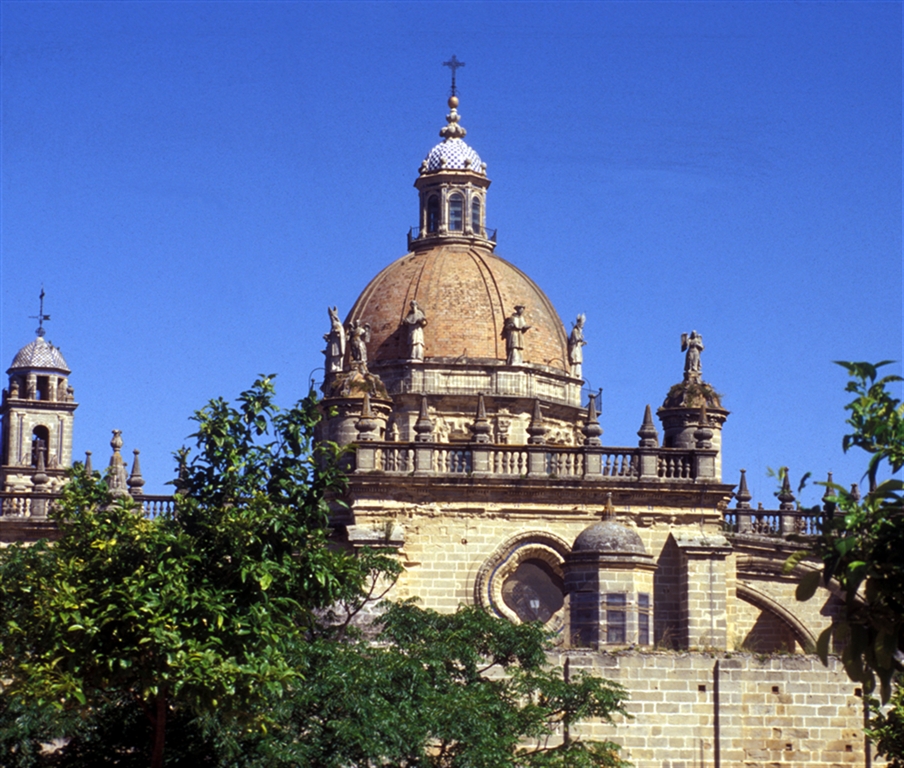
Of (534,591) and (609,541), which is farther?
(534,591)

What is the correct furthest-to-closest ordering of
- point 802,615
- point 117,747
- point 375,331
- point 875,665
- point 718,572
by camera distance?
point 375,331 < point 802,615 < point 718,572 < point 117,747 < point 875,665

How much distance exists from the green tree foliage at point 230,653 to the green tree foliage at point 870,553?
1037cm

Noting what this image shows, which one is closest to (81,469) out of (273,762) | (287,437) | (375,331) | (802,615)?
(287,437)

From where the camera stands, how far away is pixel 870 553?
12.4 m

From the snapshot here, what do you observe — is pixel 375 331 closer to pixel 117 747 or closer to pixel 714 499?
pixel 714 499

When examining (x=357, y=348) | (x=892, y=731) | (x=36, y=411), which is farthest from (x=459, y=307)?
(x=892, y=731)

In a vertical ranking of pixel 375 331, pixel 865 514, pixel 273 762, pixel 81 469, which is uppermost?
pixel 375 331

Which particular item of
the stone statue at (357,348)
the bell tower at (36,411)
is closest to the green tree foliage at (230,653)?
the stone statue at (357,348)

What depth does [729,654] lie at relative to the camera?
100ft

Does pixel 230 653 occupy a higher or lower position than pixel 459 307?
lower

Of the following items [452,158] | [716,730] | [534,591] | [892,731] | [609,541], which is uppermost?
[452,158]

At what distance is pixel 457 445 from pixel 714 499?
18.2 ft

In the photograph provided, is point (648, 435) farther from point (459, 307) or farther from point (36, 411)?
point (36, 411)

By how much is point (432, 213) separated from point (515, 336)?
637 cm
